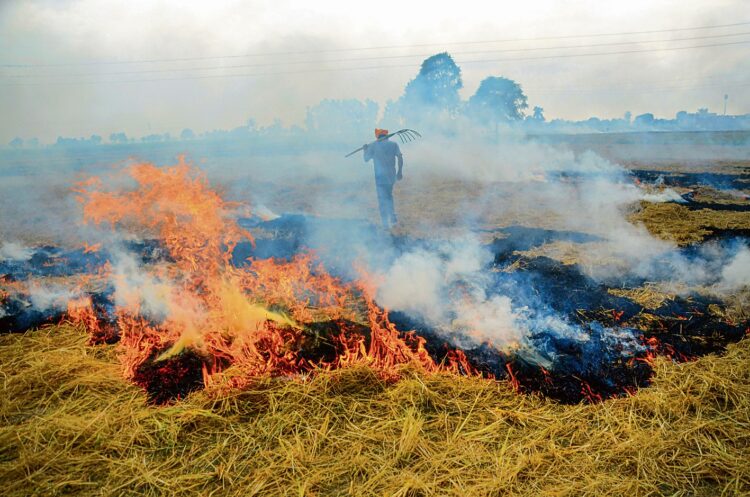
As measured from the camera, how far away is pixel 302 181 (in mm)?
18859

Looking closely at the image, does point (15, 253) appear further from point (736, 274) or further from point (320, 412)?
point (736, 274)

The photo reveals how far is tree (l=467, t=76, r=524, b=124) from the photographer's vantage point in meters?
47.3

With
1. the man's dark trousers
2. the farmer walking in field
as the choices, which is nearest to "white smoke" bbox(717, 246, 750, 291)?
the farmer walking in field

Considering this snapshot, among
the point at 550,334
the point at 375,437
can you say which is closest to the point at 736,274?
the point at 550,334

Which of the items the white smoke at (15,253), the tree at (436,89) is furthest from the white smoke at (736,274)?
the tree at (436,89)

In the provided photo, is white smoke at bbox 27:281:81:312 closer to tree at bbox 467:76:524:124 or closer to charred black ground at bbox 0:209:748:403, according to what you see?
charred black ground at bbox 0:209:748:403

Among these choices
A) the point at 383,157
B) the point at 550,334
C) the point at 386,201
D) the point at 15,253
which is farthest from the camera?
the point at 386,201

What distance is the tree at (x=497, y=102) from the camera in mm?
47281

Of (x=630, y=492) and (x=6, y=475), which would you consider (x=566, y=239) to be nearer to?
(x=630, y=492)

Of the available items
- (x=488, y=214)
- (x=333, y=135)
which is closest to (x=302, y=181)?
(x=488, y=214)

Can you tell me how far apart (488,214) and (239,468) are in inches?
387

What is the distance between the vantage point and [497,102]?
156 ft

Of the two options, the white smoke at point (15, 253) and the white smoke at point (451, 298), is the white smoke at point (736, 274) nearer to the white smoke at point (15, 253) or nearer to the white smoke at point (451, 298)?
the white smoke at point (451, 298)

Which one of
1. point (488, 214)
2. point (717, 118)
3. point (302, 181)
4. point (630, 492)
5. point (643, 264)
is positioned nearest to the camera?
point (630, 492)
